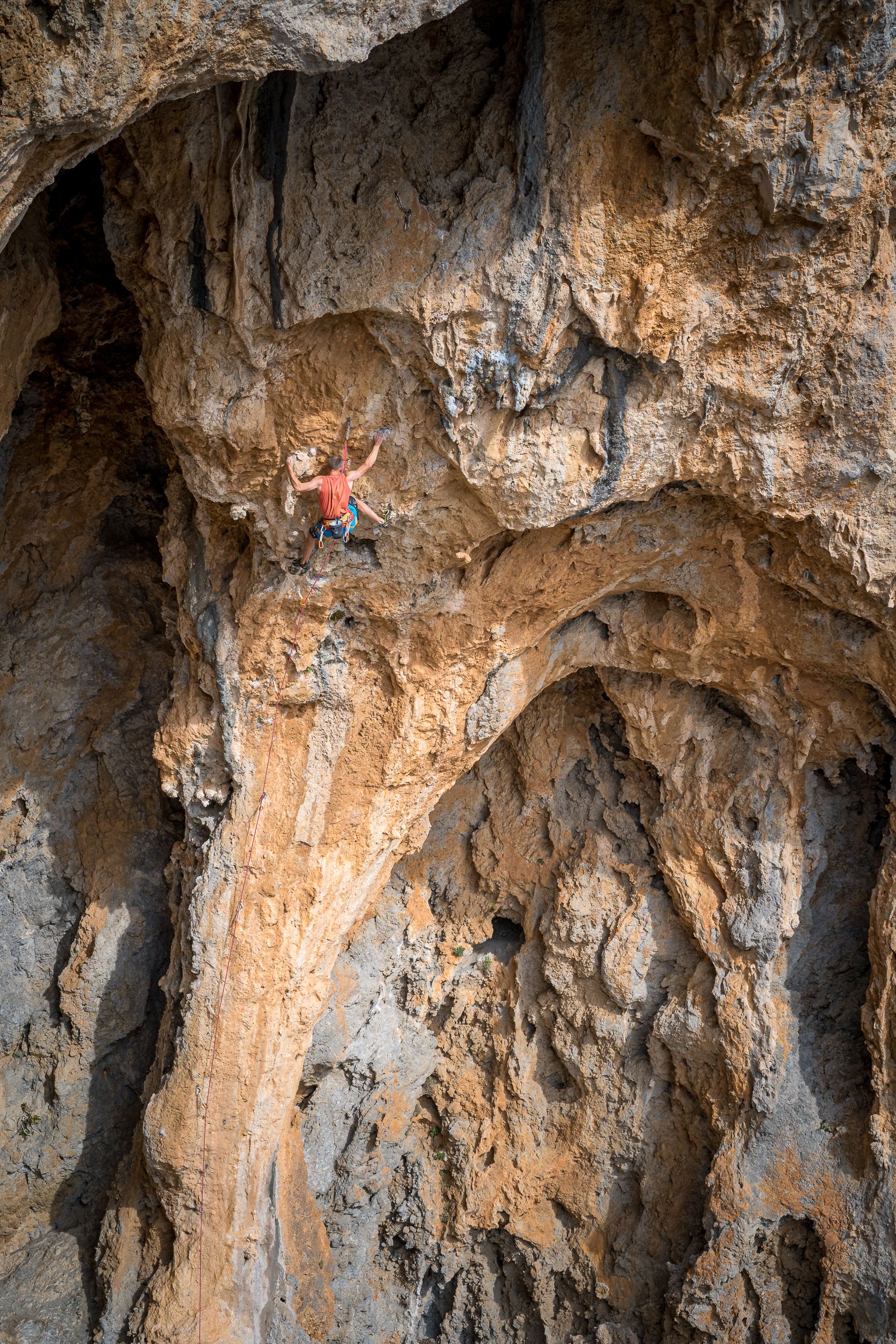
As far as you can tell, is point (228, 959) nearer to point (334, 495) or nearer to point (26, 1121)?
point (26, 1121)

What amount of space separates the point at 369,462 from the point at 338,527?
1.24 feet

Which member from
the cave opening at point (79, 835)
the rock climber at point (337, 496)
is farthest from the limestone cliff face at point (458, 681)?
the rock climber at point (337, 496)

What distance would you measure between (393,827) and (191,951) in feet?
5.09

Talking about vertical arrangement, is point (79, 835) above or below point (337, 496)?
below

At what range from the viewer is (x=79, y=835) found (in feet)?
25.2

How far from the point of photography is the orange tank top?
5117 mm

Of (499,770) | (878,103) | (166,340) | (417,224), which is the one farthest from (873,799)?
(166,340)

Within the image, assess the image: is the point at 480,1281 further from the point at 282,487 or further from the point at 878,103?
the point at 878,103

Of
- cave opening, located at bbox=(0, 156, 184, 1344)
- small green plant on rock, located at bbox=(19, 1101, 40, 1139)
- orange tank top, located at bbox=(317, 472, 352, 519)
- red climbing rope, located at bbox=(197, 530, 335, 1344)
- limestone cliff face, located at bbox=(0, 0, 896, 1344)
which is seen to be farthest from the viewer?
small green plant on rock, located at bbox=(19, 1101, 40, 1139)

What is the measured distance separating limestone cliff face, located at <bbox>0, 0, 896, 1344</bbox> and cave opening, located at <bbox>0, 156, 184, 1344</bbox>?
3 centimetres

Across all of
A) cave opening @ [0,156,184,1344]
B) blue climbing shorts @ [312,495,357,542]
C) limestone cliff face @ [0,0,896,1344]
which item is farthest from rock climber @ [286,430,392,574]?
cave opening @ [0,156,184,1344]

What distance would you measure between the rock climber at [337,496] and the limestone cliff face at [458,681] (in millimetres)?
151

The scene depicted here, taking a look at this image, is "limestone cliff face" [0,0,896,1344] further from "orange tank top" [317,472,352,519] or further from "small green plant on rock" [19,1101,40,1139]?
"orange tank top" [317,472,352,519]

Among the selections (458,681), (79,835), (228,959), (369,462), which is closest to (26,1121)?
(79,835)
